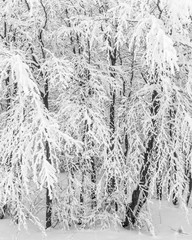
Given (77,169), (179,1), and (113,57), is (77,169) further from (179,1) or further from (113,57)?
(179,1)

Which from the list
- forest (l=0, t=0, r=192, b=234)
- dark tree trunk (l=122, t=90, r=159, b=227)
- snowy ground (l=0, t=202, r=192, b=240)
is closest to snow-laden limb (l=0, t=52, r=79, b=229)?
forest (l=0, t=0, r=192, b=234)

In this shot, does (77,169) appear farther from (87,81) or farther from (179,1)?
(179,1)

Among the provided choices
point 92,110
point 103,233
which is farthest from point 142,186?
point 92,110

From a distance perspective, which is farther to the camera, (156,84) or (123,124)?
(123,124)

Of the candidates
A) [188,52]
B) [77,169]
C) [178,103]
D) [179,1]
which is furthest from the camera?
[77,169]

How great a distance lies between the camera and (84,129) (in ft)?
24.8

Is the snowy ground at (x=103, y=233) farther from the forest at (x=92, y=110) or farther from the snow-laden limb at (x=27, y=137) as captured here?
the snow-laden limb at (x=27, y=137)

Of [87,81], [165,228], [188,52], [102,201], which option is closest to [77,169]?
[102,201]

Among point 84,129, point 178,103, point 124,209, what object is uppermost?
point 178,103

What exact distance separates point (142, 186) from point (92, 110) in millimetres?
2248

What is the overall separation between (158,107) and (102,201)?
2.43 metres

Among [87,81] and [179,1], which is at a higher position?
[179,1]

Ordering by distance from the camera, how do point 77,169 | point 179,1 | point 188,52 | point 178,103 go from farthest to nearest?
point 77,169
point 188,52
point 178,103
point 179,1

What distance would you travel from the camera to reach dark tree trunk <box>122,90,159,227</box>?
7426mm
